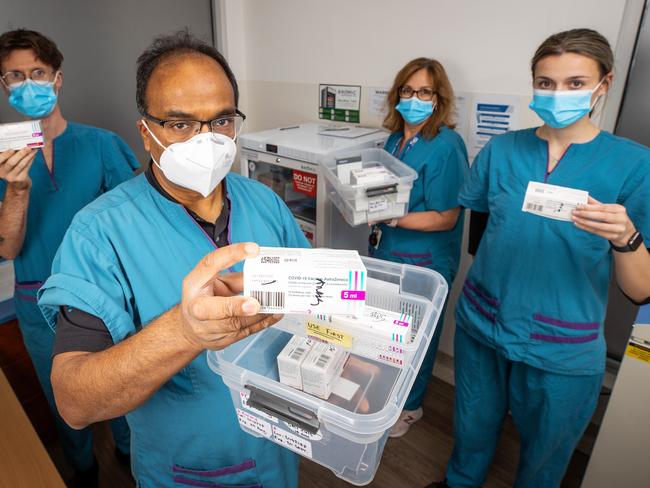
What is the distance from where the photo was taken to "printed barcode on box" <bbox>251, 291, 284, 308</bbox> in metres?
0.58

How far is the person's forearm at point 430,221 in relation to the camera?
5.64 ft

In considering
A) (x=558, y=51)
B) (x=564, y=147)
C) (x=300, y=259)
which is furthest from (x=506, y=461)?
(x=300, y=259)

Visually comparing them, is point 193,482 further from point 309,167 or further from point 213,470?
point 309,167

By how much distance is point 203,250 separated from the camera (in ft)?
2.97

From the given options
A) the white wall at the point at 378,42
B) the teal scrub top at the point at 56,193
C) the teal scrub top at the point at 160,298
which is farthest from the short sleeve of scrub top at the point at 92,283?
the white wall at the point at 378,42

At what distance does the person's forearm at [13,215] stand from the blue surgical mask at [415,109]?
148 centimetres

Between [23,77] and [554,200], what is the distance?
5.87ft

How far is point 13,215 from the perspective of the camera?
4.46 feet

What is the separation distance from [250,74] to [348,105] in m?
0.95

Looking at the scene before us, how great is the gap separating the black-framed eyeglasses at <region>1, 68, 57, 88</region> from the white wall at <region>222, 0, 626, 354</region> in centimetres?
150

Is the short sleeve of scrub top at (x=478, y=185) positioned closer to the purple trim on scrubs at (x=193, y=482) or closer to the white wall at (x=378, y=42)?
the white wall at (x=378, y=42)

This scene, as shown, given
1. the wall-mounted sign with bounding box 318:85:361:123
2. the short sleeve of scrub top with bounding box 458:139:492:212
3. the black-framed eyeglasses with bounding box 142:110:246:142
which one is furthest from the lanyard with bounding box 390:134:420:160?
the black-framed eyeglasses with bounding box 142:110:246:142

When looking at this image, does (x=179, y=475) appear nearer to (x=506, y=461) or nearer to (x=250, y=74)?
(x=506, y=461)

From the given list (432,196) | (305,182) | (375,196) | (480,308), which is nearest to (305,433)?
(480,308)
